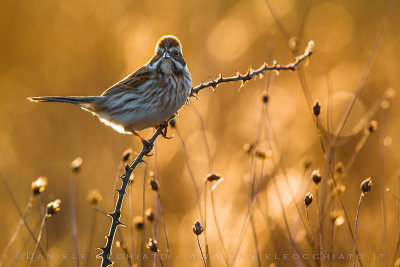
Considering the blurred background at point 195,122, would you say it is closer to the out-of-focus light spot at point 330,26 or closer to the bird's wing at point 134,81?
the out-of-focus light spot at point 330,26

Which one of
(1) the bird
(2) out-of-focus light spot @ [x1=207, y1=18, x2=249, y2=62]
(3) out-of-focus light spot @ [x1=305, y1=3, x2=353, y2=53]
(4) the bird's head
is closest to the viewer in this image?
(1) the bird

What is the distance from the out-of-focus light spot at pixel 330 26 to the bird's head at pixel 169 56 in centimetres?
347

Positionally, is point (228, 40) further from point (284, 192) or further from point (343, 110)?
point (284, 192)

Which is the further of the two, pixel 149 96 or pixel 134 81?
pixel 134 81

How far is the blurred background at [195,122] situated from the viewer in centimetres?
429

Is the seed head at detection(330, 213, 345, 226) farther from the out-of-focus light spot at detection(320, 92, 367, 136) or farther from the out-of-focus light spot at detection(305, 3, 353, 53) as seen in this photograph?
the out-of-focus light spot at detection(305, 3, 353, 53)

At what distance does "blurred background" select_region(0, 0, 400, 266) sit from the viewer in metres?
4.29

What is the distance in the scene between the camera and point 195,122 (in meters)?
5.22

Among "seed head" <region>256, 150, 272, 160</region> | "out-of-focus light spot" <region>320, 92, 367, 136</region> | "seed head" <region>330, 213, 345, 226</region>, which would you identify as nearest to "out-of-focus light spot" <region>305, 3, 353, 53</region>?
"out-of-focus light spot" <region>320, 92, 367, 136</region>

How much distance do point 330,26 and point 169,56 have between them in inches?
162

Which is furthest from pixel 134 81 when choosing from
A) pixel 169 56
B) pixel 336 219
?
pixel 336 219

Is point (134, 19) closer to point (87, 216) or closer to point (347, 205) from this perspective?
point (87, 216)

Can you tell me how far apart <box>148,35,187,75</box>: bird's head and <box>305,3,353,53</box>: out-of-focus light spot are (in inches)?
137

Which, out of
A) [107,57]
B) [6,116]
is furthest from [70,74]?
[6,116]
